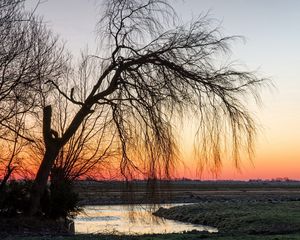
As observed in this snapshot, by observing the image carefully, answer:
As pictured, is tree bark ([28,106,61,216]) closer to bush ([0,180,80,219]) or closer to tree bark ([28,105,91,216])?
tree bark ([28,105,91,216])

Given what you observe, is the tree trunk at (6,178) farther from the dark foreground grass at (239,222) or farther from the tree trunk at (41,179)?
the dark foreground grass at (239,222)

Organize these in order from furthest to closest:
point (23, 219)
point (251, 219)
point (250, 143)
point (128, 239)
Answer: point (251, 219) < point (23, 219) < point (250, 143) < point (128, 239)

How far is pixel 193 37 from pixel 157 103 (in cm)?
251

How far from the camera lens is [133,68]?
17.2 metres

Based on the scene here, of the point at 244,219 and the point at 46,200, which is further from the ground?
the point at 46,200

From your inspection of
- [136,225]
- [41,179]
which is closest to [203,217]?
[136,225]

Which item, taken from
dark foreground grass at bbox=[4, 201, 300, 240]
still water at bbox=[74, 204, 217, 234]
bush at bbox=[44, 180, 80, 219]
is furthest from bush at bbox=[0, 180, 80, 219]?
dark foreground grass at bbox=[4, 201, 300, 240]

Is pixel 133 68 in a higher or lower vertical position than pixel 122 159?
higher

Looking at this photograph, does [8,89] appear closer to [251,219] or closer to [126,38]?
[126,38]

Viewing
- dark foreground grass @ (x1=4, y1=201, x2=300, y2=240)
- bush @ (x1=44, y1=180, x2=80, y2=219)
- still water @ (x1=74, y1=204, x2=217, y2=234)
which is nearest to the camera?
dark foreground grass @ (x1=4, y1=201, x2=300, y2=240)

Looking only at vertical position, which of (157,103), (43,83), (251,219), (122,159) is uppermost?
(43,83)

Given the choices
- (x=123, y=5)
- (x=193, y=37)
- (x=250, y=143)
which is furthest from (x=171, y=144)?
(x=123, y=5)

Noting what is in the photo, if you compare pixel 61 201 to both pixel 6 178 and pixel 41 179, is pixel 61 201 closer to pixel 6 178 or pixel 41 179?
pixel 41 179

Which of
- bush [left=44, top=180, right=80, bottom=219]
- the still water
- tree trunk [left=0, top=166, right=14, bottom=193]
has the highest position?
tree trunk [left=0, top=166, right=14, bottom=193]
